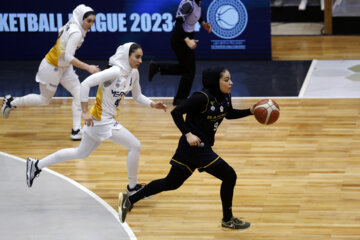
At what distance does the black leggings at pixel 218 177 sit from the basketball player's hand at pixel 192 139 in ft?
1.17

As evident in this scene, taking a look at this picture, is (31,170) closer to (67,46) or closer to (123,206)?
(123,206)

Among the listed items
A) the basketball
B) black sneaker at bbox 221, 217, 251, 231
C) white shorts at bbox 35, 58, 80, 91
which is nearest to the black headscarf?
the basketball

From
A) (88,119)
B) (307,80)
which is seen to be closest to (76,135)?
(88,119)

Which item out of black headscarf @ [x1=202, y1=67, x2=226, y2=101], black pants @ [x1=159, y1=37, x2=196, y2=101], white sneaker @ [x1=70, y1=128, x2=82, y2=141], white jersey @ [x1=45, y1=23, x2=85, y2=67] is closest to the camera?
black headscarf @ [x1=202, y1=67, x2=226, y2=101]

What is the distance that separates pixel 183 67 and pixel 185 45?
355mm

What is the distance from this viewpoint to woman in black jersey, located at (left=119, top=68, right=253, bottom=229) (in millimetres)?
6609

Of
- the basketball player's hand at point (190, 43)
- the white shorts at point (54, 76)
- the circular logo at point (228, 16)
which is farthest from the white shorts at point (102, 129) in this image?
the circular logo at point (228, 16)

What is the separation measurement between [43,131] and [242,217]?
4.25 m

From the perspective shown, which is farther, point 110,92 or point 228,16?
point 228,16

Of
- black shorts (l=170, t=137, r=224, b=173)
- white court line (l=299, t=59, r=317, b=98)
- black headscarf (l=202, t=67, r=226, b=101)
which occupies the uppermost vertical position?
black headscarf (l=202, t=67, r=226, b=101)

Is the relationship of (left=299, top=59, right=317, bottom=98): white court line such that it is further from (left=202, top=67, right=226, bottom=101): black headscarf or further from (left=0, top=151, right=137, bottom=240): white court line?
(left=202, top=67, right=226, bottom=101): black headscarf

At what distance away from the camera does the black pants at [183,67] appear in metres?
11.5

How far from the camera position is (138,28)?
47.5 ft

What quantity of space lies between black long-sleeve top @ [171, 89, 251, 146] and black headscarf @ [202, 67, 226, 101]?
0.04m
